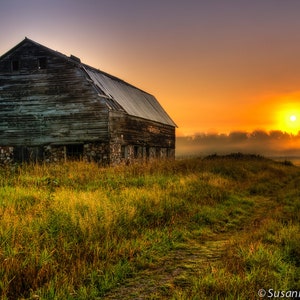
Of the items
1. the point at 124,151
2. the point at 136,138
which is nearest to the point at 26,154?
the point at 124,151

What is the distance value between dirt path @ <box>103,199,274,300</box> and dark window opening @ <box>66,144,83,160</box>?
58.0ft

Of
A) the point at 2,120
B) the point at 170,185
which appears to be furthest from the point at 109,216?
the point at 2,120

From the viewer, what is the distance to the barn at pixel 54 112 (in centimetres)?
2417

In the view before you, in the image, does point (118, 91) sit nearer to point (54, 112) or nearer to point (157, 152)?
point (54, 112)

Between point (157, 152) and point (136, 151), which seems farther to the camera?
point (157, 152)

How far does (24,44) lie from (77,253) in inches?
892

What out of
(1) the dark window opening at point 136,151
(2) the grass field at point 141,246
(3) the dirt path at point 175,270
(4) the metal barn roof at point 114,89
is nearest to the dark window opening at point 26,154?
(4) the metal barn roof at point 114,89

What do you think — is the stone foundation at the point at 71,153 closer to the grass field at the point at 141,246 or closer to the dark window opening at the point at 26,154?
the dark window opening at the point at 26,154

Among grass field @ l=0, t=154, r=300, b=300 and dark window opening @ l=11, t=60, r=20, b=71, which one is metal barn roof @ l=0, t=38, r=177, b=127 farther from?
grass field @ l=0, t=154, r=300, b=300

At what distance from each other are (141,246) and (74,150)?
18993mm

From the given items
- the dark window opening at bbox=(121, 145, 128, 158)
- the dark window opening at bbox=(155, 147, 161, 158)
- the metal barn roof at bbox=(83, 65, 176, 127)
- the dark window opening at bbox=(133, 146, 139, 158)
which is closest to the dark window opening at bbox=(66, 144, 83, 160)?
the dark window opening at bbox=(121, 145, 128, 158)

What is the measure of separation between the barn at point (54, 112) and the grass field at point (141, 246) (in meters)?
12.5

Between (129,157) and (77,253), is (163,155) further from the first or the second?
(77,253)

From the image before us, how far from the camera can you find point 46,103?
2508 cm
